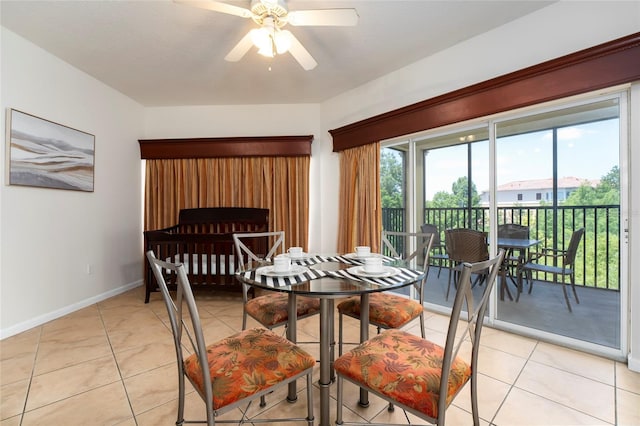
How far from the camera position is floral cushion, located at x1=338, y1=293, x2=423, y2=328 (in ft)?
5.86

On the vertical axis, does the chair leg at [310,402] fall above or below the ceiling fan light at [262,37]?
below

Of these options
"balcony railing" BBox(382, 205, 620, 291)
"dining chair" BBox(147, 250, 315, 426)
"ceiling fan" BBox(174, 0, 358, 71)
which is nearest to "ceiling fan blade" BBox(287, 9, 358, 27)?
"ceiling fan" BBox(174, 0, 358, 71)

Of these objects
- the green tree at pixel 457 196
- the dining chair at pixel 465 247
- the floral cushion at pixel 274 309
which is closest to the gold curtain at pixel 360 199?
the green tree at pixel 457 196

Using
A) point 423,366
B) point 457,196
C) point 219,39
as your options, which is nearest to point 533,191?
point 457,196

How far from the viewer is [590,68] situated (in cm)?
196

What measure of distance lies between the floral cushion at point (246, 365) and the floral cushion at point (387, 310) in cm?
68

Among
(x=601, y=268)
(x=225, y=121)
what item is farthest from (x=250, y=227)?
(x=601, y=268)

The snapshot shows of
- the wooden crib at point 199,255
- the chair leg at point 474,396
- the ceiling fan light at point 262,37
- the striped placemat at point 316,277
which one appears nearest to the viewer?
the chair leg at point 474,396

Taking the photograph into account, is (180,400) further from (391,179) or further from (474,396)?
(391,179)

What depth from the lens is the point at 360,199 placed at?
3508 mm

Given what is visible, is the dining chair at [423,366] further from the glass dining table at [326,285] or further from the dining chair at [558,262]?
the dining chair at [558,262]

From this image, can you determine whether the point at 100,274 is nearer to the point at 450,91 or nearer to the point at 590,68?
the point at 450,91

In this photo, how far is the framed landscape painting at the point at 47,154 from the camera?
2.55 metres

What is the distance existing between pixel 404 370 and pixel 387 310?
71 centimetres
